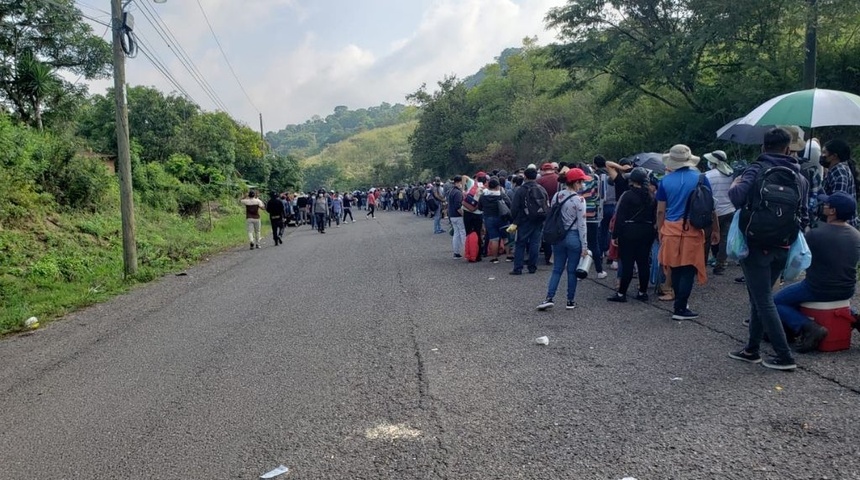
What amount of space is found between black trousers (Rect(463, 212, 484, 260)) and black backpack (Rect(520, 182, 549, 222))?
233cm

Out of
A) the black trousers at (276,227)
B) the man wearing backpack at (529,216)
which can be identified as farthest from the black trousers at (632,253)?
the black trousers at (276,227)

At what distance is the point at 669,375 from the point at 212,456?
141 inches

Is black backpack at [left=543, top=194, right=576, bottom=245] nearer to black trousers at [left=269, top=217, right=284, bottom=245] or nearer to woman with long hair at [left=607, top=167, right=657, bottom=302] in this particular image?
woman with long hair at [left=607, top=167, right=657, bottom=302]

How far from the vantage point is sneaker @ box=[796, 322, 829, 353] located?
5445mm

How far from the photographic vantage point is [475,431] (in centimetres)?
423

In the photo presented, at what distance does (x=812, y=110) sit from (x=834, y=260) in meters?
2.23

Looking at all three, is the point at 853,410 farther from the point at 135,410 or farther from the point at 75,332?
the point at 75,332

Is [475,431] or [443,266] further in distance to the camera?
[443,266]

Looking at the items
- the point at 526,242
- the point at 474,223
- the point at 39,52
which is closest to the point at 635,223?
the point at 526,242

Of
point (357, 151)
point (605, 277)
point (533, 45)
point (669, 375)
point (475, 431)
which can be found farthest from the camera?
point (357, 151)

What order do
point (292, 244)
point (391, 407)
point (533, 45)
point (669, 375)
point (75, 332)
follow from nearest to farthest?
1. point (391, 407)
2. point (669, 375)
3. point (75, 332)
4. point (292, 244)
5. point (533, 45)

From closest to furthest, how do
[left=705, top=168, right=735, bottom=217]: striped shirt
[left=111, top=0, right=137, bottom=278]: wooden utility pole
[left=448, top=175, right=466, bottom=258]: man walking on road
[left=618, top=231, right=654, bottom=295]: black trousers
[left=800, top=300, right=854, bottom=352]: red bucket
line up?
[left=800, top=300, right=854, bottom=352]: red bucket → [left=618, top=231, right=654, bottom=295]: black trousers → [left=705, top=168, right=735, bottom=217]: striped shirt → [left=111, top=0, right=137, bottom=278]: wooden utility pole → [left=448, top=175, right=466, bottom=258]: man walking on road

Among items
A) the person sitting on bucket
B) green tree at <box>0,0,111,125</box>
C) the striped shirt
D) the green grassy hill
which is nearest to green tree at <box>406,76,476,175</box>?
the green grassy hill

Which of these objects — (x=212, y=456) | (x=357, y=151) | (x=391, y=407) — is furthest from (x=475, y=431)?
(x=357, y=151)
